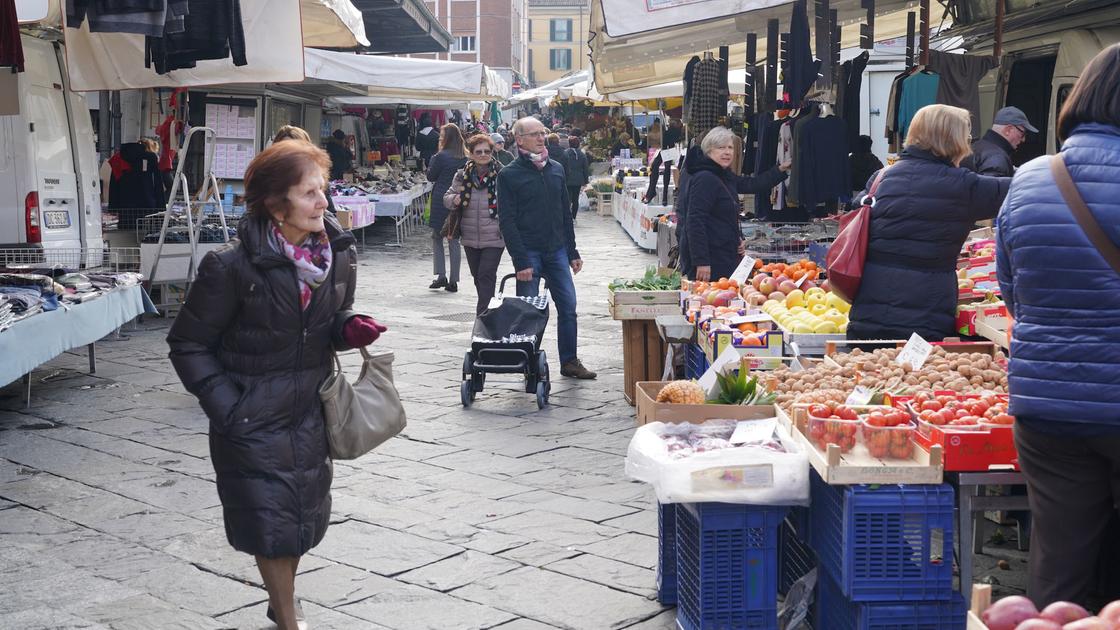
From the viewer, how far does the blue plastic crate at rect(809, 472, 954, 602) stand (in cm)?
342

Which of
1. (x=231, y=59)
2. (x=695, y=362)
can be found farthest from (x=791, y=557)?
(x=231, y=59)

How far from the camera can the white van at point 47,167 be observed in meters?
9.14

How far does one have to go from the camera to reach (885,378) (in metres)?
4.38

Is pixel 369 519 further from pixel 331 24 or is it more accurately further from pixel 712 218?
pixel 331 24

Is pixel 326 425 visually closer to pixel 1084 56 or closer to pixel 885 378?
pixel 885 378

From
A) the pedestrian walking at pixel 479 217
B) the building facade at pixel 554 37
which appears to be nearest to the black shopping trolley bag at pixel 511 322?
the pedestrian walking at pixel 479 217

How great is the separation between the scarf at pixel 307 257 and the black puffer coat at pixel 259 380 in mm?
26

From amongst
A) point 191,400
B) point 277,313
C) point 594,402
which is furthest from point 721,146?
point 277,313

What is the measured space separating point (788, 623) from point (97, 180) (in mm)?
8360

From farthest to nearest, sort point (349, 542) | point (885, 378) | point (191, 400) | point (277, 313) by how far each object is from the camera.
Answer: point (191, 400), point (349, 542), point (885, 378), point (277, 313)

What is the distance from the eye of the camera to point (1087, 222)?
3010mm

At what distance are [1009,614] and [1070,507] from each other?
113cm

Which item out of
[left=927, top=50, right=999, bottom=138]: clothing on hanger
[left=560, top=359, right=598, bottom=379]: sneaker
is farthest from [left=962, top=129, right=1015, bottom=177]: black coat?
[left=560, top=359, right=598, bottom=379]: sneaker

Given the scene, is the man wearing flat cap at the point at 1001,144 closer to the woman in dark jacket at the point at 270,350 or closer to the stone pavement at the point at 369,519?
the stone pavement at the point at 369,519
